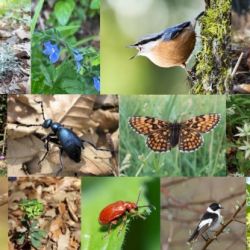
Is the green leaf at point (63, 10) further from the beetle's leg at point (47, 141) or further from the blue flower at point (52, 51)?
the beetle's leg at point (47, 141)

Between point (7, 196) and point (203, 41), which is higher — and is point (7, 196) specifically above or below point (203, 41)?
below

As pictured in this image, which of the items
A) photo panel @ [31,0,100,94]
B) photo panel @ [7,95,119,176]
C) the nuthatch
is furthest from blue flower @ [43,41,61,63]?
the nuthatch

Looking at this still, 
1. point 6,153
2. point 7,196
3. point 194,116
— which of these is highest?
point 194,116

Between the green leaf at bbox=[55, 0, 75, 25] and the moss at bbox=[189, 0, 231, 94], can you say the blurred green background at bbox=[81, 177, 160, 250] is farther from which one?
the green leaf at bbox=[55, 0, 75, 25]

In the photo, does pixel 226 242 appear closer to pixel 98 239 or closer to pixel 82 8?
pixel 98 239

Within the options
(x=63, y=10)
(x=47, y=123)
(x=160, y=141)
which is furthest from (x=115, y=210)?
(x=63, y=10)

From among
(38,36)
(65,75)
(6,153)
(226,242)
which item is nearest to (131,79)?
(65,75)

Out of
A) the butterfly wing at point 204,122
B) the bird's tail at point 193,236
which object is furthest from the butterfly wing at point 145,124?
the bird's tail at point 193,236
